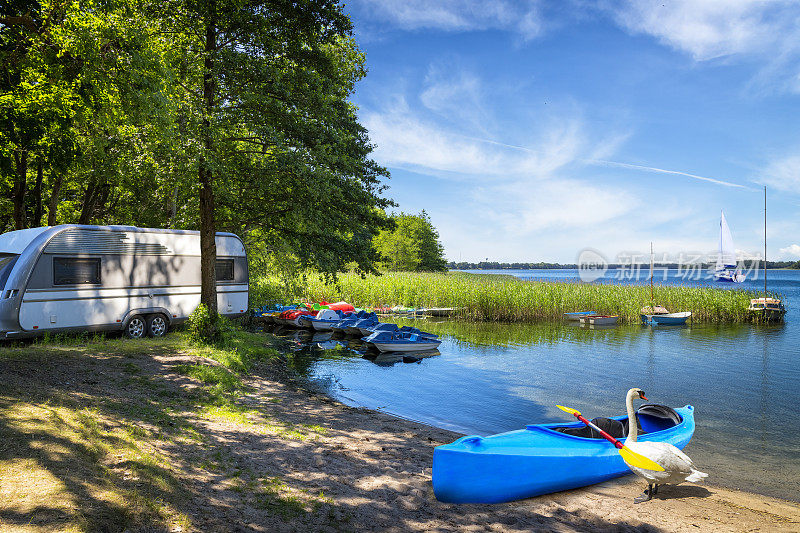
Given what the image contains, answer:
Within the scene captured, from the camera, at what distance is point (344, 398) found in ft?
42.0

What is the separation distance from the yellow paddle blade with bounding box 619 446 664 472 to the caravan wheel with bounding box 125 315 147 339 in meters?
14.3

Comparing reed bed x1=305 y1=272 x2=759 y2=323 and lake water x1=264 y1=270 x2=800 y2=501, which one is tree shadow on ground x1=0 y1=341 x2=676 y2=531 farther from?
reed bed x1=305 y1=272 x2=759 y2=323

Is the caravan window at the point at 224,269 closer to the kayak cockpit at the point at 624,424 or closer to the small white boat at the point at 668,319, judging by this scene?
the kayak cockpit at the point at 624,424

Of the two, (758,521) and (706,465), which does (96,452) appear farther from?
(706,465)

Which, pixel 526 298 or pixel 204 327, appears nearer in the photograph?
pixel 204 327

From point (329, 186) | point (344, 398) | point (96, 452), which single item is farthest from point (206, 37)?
point (96, 452)

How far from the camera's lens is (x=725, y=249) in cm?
5728

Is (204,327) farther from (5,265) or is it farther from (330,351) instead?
(330,351)

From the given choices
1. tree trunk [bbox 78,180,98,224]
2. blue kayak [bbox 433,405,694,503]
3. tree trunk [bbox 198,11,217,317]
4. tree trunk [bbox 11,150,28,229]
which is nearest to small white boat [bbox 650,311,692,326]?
blue kayak [bbox 433,405,694,503]

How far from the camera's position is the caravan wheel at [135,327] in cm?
1522

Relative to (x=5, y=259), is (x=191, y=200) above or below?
above

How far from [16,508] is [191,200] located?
18221 mm

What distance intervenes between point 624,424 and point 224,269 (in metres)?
15.0

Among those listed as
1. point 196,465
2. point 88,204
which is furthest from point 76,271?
point 88,204
